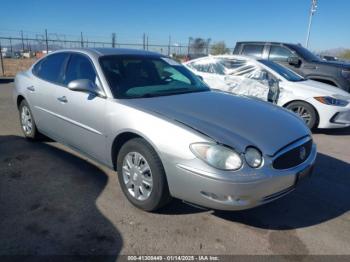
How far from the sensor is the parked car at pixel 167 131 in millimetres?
2539

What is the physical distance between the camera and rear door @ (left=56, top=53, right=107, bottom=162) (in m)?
3.39

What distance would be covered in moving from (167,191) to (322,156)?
3.19 metres

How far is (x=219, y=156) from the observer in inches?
98.9

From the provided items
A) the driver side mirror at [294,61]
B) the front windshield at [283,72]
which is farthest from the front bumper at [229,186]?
the driver side mirror at [294,61]

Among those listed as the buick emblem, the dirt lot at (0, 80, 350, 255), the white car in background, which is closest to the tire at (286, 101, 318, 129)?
the white car in background

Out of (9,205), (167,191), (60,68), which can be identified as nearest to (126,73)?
(60,68)

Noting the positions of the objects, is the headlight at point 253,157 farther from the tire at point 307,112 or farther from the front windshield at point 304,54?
the front windshield at point 304,54

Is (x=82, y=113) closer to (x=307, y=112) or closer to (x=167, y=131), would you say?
(x=167, y=131)

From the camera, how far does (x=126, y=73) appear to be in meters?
3.68

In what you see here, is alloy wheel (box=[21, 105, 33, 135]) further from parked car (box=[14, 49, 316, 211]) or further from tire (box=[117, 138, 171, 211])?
tire (box=[117, 138, 171, 211])

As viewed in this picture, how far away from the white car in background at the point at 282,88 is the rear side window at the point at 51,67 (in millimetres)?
3830

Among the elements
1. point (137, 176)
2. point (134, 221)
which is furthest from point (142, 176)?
point (134, 221)

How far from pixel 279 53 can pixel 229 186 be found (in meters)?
7.35

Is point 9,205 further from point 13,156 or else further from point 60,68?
point 60,68
